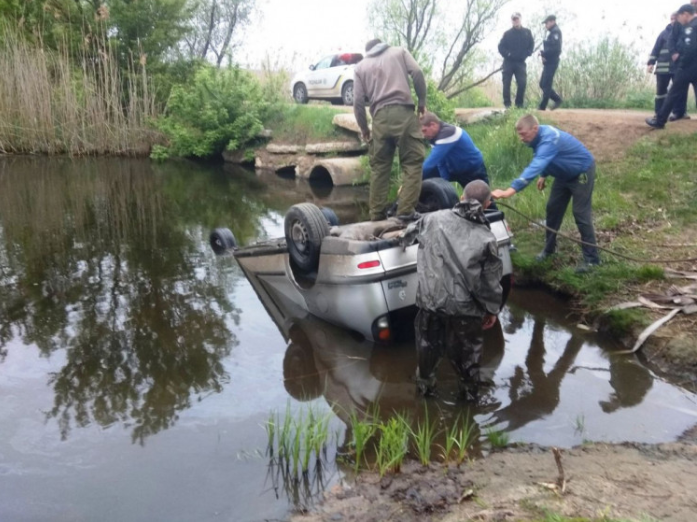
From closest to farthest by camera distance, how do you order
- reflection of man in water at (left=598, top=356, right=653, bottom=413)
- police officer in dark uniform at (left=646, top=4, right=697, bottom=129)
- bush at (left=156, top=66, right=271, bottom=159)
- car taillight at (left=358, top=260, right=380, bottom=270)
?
reflection of man in water at (left=598, top=356, right=653, bottom=413)
car taillight at (left=358, top=260, right=380, bottom=270)
police officer in dark uniform at (left=646, top=4, right=697, bottom=129)
bush at (left=156, top=66, right=271, bottom=159)

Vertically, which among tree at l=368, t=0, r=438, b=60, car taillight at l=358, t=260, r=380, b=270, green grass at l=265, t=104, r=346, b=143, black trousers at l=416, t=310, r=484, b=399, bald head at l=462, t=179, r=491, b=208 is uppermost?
tree at l=368, t=0, r=438, b=60

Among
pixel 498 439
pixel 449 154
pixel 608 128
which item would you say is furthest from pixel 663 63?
pixel 498 439

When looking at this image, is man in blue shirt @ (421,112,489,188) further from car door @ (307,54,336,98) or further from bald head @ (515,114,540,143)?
car door @ (307,54,336,98)

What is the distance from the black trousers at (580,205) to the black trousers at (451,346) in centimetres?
278

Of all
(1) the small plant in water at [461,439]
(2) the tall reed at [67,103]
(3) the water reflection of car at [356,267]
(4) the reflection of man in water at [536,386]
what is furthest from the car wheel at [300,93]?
(1) the small plant in water at [461,439]

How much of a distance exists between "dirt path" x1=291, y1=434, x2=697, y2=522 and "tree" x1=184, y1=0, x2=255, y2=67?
92.7 ft

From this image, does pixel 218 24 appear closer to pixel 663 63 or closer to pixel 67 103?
pixel 67 103

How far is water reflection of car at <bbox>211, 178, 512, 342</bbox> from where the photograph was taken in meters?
5.30

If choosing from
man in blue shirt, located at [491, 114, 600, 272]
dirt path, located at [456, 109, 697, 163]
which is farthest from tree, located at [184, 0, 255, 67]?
man in blue shirt, located at [491, 114, 600, 272]

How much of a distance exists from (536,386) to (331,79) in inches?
660

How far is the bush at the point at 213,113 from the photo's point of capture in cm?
1911

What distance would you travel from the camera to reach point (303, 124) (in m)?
18.6

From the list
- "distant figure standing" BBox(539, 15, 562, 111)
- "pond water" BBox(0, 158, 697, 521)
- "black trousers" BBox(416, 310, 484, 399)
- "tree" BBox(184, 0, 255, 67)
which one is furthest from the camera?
"tree" BBox(184, 0, 255, 67)

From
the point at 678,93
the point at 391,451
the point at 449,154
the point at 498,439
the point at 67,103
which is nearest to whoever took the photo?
the point at 391,451
